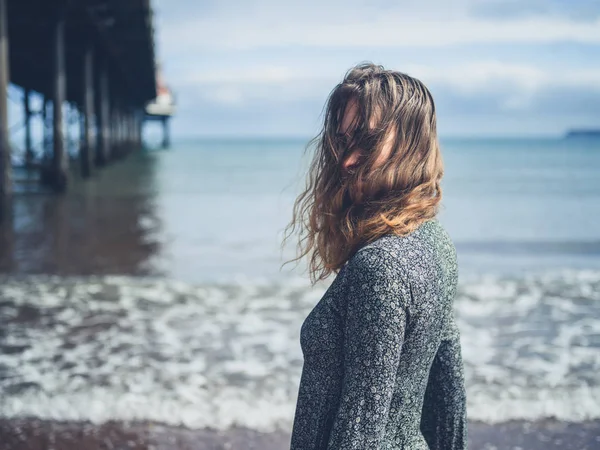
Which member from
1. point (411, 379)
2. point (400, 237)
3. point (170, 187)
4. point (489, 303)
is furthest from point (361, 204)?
point (170, 187)

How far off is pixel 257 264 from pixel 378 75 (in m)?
7.80

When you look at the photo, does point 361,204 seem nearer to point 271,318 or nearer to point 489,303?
point 271,318

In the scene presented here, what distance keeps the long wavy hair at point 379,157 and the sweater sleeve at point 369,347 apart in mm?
152

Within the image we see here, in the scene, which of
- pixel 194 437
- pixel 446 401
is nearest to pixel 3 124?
pixel 194 437

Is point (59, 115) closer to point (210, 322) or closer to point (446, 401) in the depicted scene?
point (210, 322)

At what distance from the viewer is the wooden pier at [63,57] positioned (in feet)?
50.3

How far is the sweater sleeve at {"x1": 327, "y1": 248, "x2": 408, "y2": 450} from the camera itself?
143 cm

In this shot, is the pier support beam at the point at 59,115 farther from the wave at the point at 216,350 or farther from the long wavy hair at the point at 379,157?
the long wavy hair at the point at 379,157

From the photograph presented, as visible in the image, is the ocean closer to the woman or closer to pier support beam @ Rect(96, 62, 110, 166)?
the woman

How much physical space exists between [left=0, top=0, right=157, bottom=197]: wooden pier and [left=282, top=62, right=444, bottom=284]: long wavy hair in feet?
30.9

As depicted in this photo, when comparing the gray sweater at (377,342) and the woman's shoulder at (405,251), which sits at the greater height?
the woman's shoulder at (405,251)

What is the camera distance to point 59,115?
15.9m

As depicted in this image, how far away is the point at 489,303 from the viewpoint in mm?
6941

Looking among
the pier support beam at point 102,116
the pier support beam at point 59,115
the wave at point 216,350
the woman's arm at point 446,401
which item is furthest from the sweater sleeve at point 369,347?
the pier support beam at point 102,116
